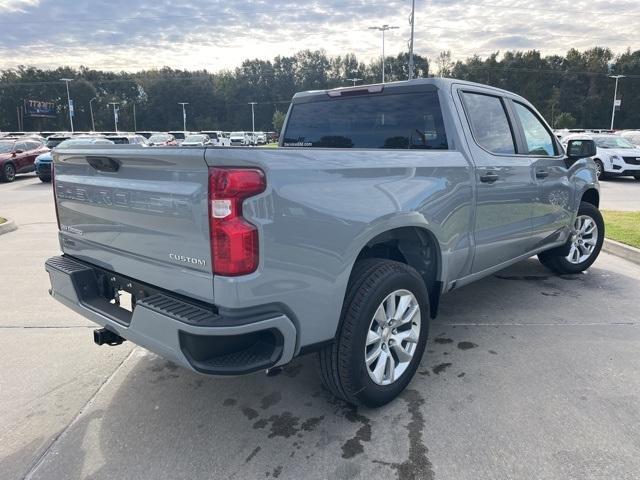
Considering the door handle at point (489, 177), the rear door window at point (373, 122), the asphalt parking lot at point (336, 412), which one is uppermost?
the rear door window at point (373, 122)

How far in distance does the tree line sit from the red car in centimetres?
6242

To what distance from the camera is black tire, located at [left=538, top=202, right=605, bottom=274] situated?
5594mm

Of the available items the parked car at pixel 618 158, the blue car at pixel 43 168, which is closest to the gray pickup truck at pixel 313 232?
the parked car at pixel 618 158

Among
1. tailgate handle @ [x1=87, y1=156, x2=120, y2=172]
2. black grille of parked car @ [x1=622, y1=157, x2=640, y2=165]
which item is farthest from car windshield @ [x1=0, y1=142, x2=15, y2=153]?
black grille of parked car @ [x1=622, y1=157, x2=640, y2=165]

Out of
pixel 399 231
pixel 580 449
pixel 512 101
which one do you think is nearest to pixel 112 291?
pixel 399 231

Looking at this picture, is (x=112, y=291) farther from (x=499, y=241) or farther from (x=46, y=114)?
(x=46, y=114)

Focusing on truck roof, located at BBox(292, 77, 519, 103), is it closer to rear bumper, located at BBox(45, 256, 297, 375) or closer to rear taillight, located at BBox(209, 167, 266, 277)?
rear taillight, located at BBox(209, 167, 266, 277)

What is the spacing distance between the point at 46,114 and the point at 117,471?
332 ft

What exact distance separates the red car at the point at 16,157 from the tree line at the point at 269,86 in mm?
→ 62420

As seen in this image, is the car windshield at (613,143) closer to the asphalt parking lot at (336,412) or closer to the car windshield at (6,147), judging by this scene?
the asphalt parking lot at (336,412)

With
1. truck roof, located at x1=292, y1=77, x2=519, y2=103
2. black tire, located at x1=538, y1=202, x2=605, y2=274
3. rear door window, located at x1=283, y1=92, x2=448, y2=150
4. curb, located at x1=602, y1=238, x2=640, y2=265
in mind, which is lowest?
curb, located at x1=602, y1=238, x2=640, y2=265

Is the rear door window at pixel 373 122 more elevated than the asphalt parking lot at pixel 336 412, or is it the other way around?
the rear door window at pixel 373 122

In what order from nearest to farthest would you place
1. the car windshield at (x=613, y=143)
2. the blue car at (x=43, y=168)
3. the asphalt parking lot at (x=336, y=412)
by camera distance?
the asphalt parking lot at (x=336, y=412)
the car windshield at (x=613, y=143)
the blue car at (x=43, y=168)

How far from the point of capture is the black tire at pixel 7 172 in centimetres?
1875
